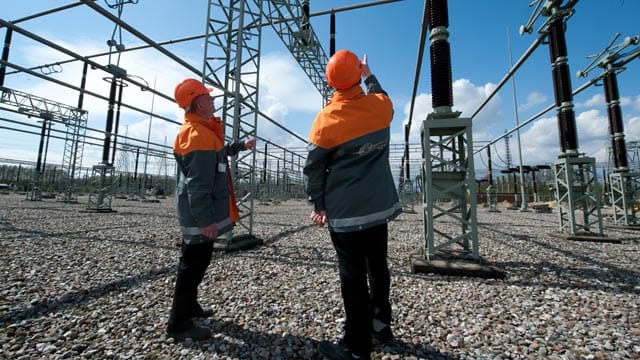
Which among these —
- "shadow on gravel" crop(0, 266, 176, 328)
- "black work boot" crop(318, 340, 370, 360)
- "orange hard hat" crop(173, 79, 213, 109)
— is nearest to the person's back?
"black work boot" crop(318, 340, 370, 360)

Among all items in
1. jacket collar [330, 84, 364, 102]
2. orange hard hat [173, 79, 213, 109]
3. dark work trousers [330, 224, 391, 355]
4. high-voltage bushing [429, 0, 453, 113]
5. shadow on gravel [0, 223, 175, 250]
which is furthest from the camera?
shadow on gravel [0, 223, 175, 250]

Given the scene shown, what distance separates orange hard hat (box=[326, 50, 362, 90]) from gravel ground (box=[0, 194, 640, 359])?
1748mm

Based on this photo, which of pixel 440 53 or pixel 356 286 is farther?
pixel 440 53

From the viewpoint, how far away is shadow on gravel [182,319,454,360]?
5.65 feet

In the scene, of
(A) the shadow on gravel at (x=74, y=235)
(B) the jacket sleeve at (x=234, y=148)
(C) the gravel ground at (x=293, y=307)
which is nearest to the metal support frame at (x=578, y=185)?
(C) the gravel ground at (x=293, y=307)

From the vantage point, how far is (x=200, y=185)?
176cm

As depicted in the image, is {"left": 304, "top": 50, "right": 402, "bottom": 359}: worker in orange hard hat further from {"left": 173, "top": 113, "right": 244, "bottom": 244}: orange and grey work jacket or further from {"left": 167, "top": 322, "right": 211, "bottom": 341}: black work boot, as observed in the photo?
{"left": 167, "top": 322, "right": 211, "bottom": 341}: black work boot

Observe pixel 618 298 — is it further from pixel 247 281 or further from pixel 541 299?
pixel 247 281

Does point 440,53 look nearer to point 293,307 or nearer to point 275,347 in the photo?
point 293,307

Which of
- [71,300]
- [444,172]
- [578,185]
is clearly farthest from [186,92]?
[578,185]

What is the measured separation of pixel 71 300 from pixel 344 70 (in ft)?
10.7

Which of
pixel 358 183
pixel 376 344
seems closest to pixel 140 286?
pixel 376 344

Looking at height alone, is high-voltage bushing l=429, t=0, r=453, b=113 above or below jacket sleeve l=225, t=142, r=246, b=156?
above

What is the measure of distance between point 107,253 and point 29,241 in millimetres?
2093
